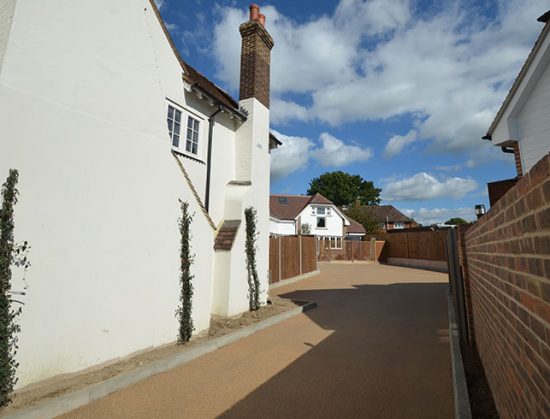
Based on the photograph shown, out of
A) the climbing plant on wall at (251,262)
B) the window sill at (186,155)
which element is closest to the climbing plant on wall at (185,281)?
the window sill at (186,155)

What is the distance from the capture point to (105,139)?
5.31m

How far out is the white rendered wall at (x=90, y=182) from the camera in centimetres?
427

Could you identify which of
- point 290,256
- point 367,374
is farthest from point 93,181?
point 290,256

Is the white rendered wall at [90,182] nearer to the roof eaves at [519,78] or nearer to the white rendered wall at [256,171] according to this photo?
the white rendered wall at [256,171]

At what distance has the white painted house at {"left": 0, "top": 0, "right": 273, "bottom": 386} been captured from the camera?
169 inches

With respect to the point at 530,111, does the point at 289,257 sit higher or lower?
lower

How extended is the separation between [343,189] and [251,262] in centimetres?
5768

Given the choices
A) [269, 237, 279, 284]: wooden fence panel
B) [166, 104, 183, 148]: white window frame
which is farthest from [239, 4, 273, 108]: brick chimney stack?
[269, 237, 279, 284]: wooden fence panel

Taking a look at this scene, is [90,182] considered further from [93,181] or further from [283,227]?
[283,227]

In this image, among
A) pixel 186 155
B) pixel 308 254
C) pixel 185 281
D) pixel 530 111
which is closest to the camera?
pixel 185 281

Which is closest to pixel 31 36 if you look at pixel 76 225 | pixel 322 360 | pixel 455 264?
pixel 76 225

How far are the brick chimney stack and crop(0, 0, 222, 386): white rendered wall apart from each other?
4.15 m

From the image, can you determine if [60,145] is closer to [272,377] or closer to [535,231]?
[272,377]

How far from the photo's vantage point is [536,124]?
7406 mm
